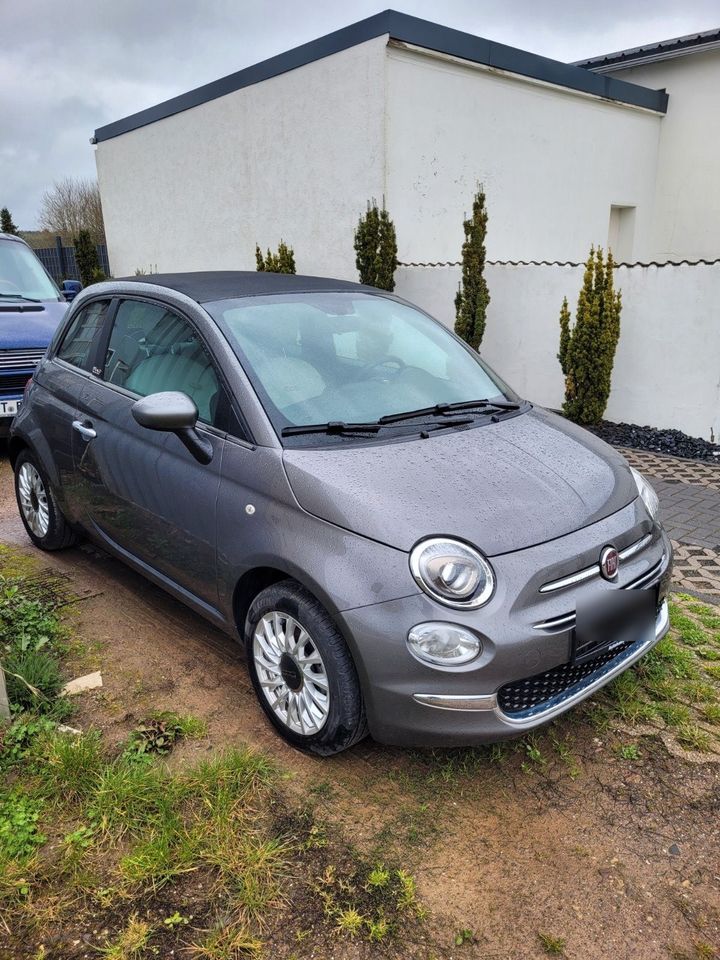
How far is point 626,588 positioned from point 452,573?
2.42ft

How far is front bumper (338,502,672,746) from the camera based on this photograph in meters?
2.31

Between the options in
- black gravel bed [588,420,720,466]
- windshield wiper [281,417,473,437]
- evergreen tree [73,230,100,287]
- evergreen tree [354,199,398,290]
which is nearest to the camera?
windshield wiper [281,417,473,437]

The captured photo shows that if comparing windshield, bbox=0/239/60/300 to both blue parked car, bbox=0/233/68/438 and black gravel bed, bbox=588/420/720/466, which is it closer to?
blue parked car, bbox=0/233/68/438

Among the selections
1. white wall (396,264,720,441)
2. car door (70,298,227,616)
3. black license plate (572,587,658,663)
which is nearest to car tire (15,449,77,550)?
car door (70,298,227,616)

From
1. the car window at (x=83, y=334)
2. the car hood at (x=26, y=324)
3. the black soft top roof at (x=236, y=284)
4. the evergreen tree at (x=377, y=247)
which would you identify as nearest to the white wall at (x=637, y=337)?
the evergreen tree at (x=377, y=247)

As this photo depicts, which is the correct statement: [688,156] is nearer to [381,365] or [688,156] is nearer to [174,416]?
[381,365]

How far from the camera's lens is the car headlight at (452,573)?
234 cm

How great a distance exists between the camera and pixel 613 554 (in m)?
2.62

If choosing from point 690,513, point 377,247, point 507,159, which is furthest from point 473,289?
point 690,513

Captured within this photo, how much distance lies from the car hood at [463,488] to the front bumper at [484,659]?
0.46ft

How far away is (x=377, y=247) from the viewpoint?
31.7 ft

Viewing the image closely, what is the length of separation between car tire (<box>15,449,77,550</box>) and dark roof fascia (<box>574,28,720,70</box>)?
13.1 m

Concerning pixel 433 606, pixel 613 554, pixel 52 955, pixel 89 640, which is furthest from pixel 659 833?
pixel 89 640

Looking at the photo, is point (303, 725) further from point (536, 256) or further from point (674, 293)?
point (536, 256)
